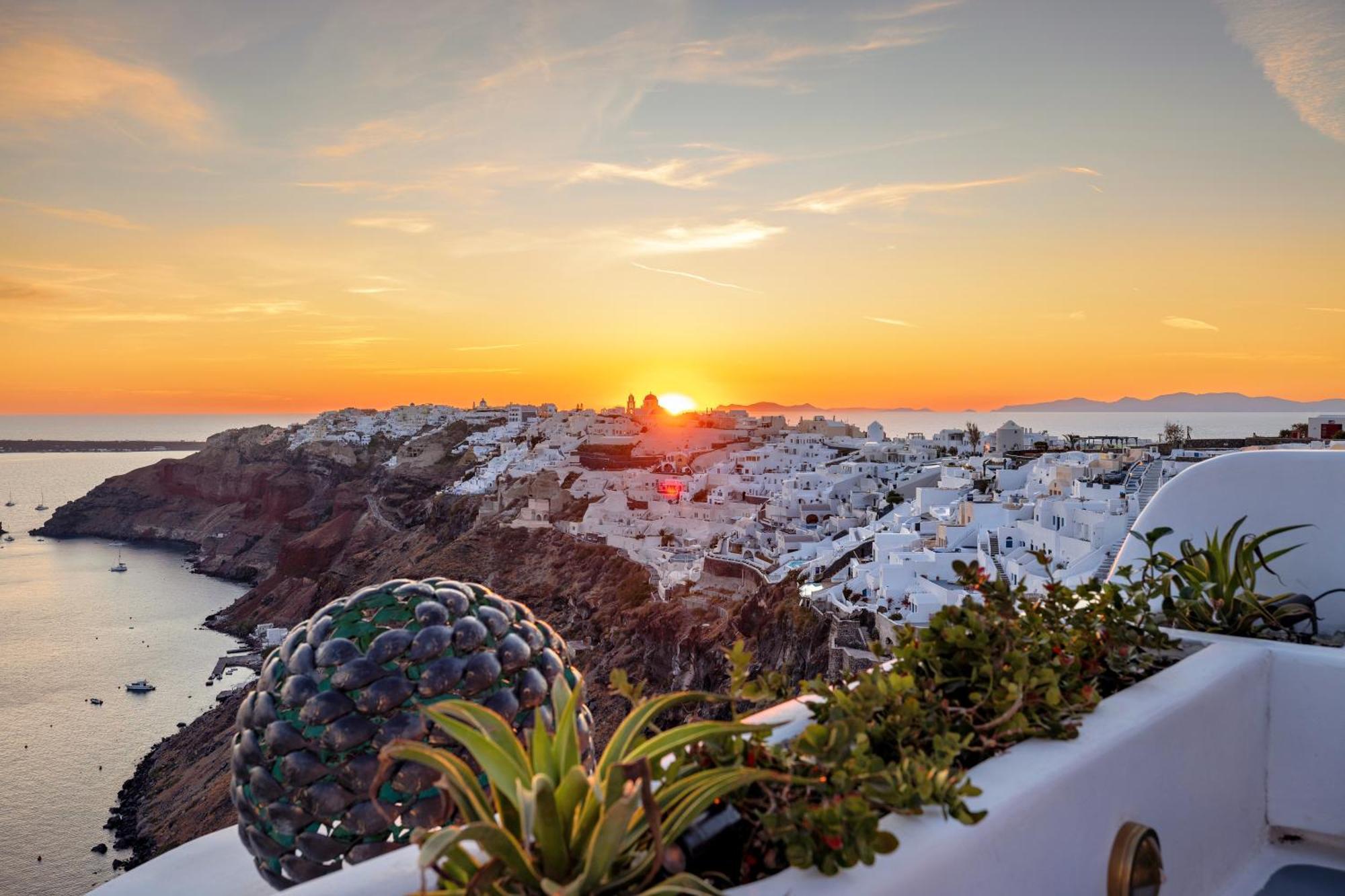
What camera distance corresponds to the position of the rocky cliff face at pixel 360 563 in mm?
21500

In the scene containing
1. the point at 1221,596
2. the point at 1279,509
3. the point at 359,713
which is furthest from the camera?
the point at 1279,509

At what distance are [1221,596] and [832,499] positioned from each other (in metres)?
32.2

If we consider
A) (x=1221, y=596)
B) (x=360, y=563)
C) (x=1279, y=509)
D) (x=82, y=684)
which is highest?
(x=1279, y=509)

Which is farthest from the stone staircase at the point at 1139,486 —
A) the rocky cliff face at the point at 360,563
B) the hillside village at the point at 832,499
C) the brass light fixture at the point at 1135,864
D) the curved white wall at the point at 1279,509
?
the brass light fixture at the point at 1135,864

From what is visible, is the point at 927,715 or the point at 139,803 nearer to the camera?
the point at 927,715

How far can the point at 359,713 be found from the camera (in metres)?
1.77

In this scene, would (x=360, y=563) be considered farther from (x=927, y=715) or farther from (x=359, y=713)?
(x=927, y=715)

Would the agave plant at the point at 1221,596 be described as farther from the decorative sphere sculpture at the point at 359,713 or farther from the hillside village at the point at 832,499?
the decorative sphere sculpture at the point at 359,713

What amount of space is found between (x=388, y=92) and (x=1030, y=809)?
1234 centimetres

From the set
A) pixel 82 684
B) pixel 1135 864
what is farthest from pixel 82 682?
pixel 1135 864

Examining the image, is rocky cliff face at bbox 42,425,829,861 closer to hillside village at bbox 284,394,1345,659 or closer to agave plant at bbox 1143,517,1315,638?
hillside village at bbox 284,394,1345,659

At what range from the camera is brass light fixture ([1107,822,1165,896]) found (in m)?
1.33

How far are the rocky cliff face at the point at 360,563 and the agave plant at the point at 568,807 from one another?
0.23 meters

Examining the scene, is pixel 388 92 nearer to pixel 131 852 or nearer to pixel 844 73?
pixel 844 73
